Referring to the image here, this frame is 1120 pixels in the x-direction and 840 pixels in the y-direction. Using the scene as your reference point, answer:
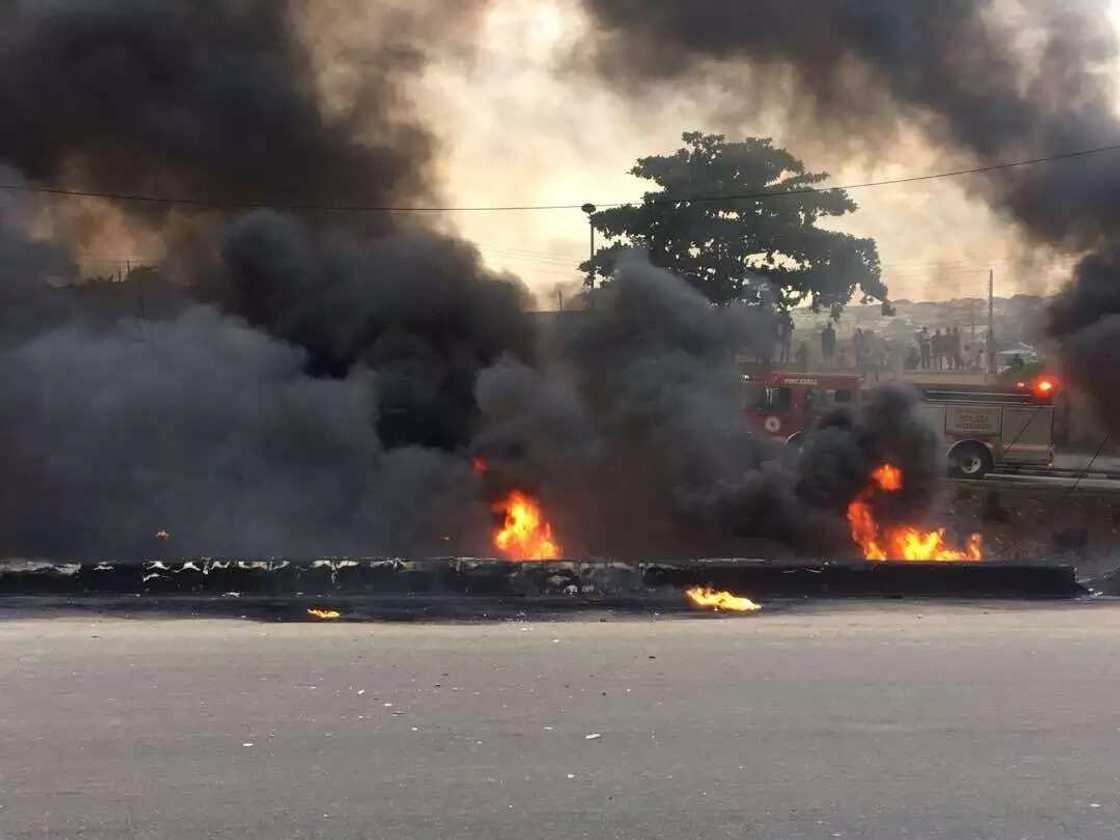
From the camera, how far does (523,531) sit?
1330 cm

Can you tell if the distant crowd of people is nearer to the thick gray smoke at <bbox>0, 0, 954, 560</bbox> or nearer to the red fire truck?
the red fire truck

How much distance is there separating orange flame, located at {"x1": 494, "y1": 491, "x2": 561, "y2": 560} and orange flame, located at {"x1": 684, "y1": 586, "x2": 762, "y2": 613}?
3.50 meters

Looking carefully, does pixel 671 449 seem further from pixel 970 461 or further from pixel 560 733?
pixel 970 461

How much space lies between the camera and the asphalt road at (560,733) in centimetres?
400

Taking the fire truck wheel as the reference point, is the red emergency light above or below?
above

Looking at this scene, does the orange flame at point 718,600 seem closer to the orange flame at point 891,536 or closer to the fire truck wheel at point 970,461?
the orange flame at point 891,536

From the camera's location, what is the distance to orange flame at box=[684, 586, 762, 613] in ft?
29.7

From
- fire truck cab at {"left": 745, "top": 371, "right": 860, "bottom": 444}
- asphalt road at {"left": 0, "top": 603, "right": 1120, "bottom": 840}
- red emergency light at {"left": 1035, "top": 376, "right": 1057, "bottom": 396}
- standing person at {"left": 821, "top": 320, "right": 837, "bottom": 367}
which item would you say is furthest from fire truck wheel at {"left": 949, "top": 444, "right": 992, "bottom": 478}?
asphalt road at {"left": 0, "top": 603, "right": 1120, "bottom": 840}

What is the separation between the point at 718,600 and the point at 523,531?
438 cm

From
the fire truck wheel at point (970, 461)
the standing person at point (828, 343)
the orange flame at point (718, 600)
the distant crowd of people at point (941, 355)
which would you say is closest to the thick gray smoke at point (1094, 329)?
the fire truck wheel at point (970, 461)

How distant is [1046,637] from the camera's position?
731 cm

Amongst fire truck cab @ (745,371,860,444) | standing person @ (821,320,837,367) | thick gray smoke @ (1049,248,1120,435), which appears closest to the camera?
thick gray smoke @ (1049,248,1120,435)

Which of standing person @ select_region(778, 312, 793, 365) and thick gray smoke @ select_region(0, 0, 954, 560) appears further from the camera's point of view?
standing person @ select_region(778, 312, 793, 365)

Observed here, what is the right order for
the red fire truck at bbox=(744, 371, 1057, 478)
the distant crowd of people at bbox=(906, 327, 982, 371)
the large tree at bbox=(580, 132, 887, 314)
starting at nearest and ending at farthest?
the red fire truck at bbox=(744, 371, 1057, 478) → the large tree at bbox=(580, 132, 887, 314) → the distant crowd of people at bbox=(906, 327, 982, 371)
